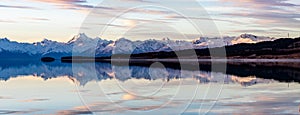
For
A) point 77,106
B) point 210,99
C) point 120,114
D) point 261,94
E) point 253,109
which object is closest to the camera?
point 120,114

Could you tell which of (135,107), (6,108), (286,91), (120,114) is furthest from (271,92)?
(6,108)

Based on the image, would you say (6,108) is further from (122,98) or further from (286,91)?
(286,91)

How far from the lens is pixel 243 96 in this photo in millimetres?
31031

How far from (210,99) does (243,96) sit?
2680 mm

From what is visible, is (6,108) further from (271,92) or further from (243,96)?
(271,92)

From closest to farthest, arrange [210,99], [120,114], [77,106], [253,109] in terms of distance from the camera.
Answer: [120,114] → [253,109] → [77,106] → [210,99]

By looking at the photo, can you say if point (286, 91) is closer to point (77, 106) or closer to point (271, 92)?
point (271, 92)

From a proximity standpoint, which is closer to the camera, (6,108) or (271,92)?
(6,108)

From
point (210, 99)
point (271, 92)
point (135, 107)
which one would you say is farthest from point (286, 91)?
point (135, 107)

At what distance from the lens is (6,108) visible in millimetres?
25484

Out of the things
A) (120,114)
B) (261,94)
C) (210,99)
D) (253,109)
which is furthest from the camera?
(261,94)

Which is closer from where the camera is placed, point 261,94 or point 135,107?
point 135,107

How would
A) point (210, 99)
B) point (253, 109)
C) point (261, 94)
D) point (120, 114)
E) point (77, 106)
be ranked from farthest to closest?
point (261, 94) < point (210, 99) < point (77, 106) < point (253, 109) < point (120, 114)

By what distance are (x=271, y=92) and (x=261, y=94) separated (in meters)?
1.64
